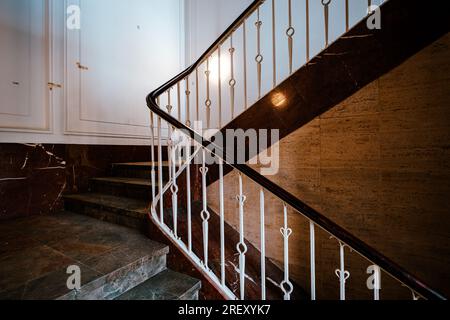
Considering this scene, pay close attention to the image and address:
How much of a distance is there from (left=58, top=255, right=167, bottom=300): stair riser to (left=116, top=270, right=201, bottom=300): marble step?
3 cm

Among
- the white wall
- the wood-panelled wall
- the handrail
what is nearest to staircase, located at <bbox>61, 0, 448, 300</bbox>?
the handrail

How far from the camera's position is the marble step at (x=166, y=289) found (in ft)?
4.17

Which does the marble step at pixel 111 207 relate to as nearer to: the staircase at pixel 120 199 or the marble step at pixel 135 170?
the staircase at pixel 120 199

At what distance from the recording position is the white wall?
2.09 m

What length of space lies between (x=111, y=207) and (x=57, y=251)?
0.57 metres


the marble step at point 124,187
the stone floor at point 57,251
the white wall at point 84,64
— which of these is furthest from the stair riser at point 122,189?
the white wall at point 84,64

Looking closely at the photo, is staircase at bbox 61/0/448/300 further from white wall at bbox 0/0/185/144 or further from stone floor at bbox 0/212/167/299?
white wall at bbox 0/0/185/144

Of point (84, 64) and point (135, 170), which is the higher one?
point (84, 64)

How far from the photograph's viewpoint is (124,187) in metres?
2.29

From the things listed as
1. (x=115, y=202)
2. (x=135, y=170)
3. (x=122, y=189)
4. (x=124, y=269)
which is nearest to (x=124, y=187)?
(x=122, y=189)

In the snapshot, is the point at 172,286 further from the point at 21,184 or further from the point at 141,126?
the point at 141,126

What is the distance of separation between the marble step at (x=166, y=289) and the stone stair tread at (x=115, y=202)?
1.77 ft

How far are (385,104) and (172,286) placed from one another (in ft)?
6.81

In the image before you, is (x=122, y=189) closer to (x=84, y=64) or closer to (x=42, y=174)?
(x=42, y=174)
